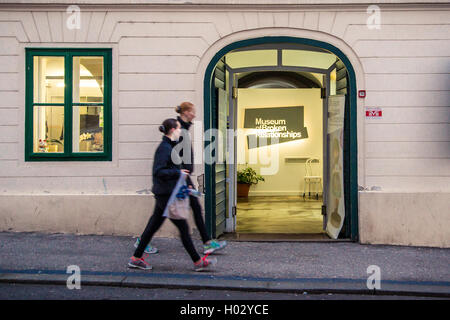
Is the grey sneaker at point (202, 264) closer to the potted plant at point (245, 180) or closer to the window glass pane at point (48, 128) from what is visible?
the window glass pane at point (48, 128)

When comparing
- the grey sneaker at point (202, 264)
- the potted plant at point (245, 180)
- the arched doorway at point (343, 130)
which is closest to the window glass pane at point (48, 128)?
the arched doorway at point (343, 130)

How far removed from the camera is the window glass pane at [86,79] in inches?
340

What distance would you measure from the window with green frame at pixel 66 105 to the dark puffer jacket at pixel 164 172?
2536 millimetres

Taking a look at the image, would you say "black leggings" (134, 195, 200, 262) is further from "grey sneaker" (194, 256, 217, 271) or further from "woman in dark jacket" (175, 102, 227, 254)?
"woman in dark jacket" (175, 102, 227, 254)

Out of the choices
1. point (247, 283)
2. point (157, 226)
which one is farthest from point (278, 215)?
point (247, 283)

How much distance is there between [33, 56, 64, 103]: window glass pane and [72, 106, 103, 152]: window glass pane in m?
0.38

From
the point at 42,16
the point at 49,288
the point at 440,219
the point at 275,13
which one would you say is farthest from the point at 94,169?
the point at 440,219

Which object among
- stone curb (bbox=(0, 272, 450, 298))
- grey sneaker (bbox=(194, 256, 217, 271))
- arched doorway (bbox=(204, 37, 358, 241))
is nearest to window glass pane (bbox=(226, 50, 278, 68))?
arched doorway (bbox=(204, 37, 358, 241))

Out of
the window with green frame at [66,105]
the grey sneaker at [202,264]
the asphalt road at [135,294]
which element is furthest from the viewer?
the window with green frame at [66,105]

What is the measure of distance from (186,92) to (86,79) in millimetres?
1599

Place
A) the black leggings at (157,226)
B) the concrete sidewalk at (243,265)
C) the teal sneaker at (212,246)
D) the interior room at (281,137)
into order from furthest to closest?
the interior room at (281,137), the teal sneaker at (212,246), the black leggings at (157,226), the concrete sidewalk at (243,265)

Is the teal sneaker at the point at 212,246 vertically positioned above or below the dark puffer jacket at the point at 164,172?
below

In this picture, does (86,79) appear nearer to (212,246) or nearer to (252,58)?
(252,58)

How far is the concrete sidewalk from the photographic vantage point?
19.3ft
